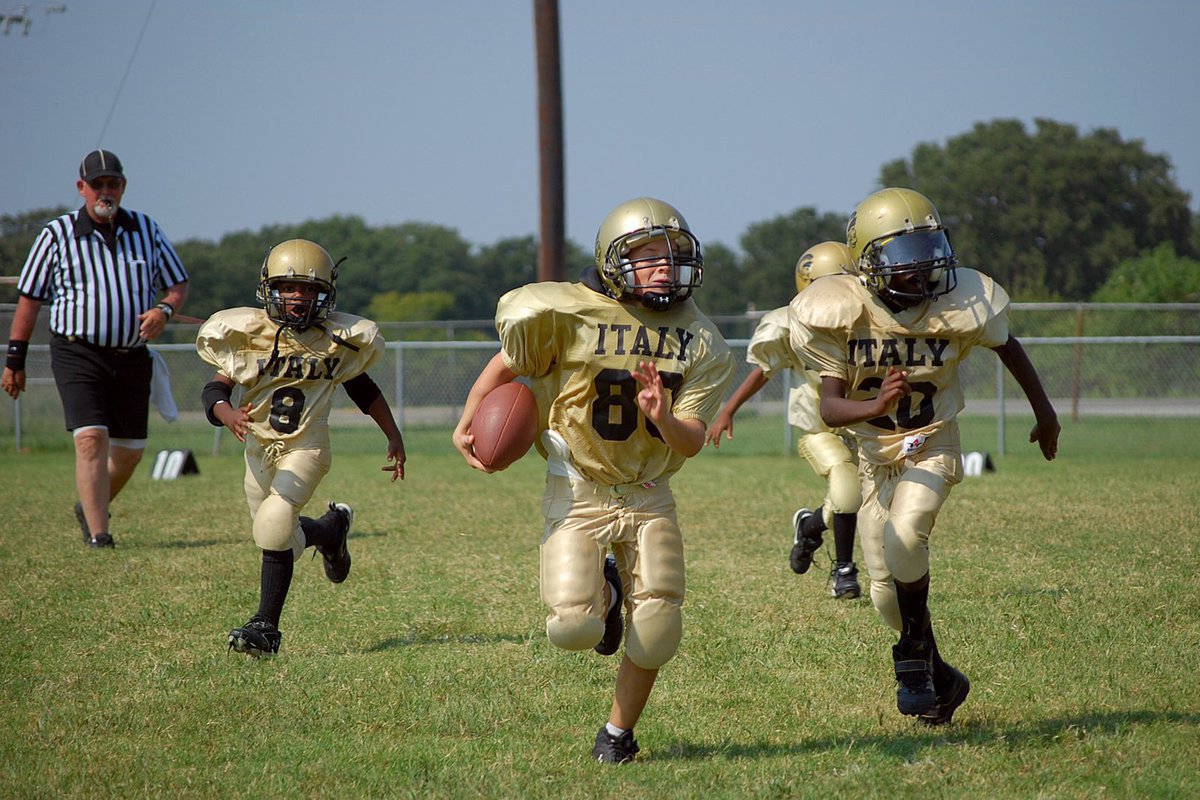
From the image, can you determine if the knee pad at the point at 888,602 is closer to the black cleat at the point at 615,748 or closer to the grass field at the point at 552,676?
the grass field at the point at 552,676

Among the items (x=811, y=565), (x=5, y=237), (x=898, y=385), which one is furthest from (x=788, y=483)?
(x=5, y=237)

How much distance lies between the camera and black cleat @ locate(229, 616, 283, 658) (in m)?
4.82

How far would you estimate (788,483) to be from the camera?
11305 mm

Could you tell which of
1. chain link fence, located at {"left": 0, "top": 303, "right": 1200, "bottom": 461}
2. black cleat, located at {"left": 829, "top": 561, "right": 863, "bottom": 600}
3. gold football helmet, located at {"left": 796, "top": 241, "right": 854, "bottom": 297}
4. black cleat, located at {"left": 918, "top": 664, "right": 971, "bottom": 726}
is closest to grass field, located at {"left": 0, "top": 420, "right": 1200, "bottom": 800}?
black cleat, located at {"left": 918, "top": 664, "right": 971, "bottom": 726}

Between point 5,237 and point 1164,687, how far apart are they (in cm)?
2122

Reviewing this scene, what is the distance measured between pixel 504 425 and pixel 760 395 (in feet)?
56.8

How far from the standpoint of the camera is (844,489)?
6293mm

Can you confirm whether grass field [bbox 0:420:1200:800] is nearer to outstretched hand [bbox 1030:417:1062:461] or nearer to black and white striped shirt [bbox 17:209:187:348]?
outstretched hand [bbox 1030:417:1062:461]

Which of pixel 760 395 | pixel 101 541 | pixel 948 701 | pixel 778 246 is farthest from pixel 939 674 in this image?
pixel 778 246

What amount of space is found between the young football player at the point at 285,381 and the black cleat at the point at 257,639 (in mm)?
63

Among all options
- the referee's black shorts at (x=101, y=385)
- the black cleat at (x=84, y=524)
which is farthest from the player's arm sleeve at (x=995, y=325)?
the black cleat at (x=84, y=524)

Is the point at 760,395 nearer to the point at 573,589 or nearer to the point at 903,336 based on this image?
the point at 903,336

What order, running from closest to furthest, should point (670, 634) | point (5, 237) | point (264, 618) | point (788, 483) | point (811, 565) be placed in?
point (670, 634)
point (264, 618)
point (811, 565)
point (788, 483)
point (5, 237)

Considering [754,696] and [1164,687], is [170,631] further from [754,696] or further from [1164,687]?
[1164,687]
